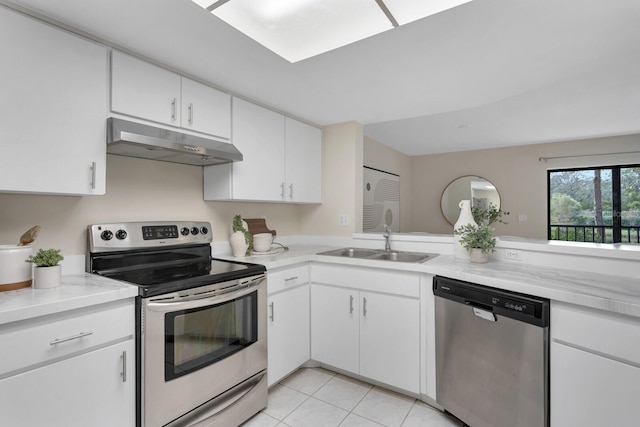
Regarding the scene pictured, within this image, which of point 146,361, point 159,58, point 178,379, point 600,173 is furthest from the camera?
point 600,173

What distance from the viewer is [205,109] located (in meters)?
2.00

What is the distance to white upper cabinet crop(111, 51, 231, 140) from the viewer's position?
1.61 m

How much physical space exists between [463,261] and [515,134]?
3003 millimetres

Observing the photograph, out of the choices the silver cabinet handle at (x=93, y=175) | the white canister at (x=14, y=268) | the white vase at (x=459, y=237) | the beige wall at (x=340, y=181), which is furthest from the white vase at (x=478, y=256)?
the white canister at (x=14, y=268)

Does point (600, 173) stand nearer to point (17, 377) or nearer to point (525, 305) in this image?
point (525, 305)

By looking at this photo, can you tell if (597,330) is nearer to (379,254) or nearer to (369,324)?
(369,324)

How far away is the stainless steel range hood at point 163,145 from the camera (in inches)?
60.8

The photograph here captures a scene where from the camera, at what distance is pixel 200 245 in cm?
221

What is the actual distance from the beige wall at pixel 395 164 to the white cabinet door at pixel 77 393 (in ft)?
11.0

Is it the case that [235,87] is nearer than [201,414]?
No

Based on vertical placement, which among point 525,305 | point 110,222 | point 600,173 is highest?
point 600,173

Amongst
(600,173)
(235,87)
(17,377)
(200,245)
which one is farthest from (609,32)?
(600,173)

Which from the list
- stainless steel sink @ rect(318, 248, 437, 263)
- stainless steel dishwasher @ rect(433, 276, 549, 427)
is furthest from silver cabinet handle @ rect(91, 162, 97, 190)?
stainless steel dishwasher @ rect(433, 276, 549, 427)

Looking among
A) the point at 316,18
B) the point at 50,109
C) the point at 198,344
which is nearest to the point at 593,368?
the point at 198,344
